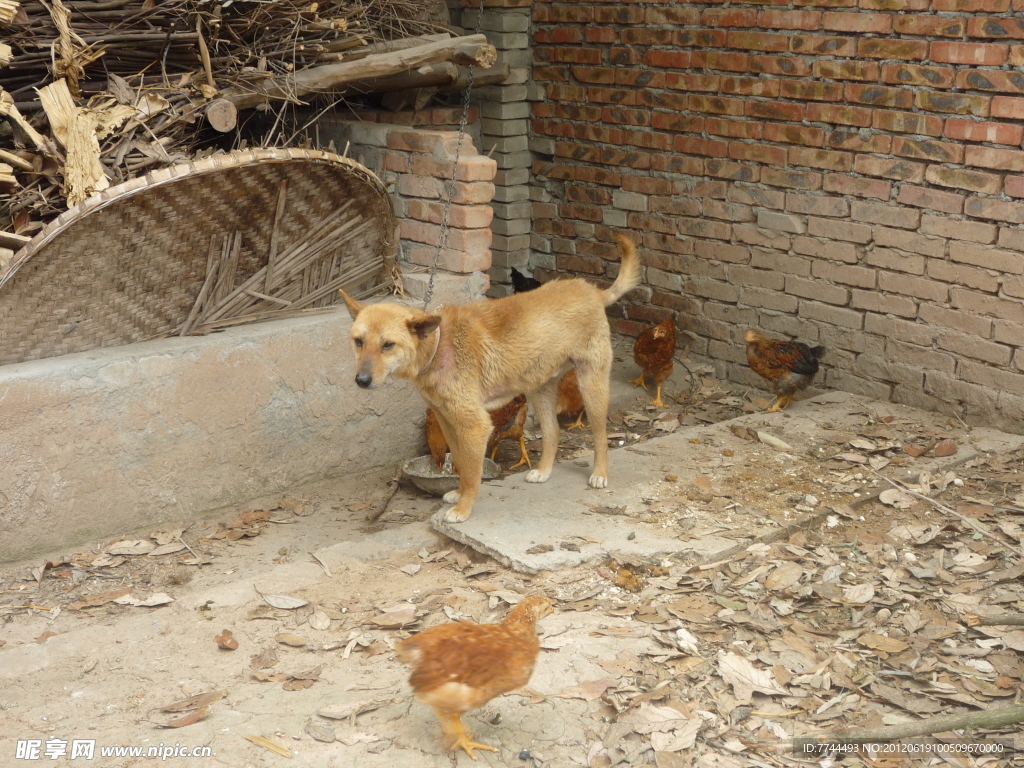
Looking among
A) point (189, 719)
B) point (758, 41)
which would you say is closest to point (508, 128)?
point (758, 41)

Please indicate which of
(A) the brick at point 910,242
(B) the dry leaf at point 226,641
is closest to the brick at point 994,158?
(A) the brick at point 910,242

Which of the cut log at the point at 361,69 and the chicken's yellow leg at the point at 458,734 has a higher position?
the cut log at the point at 361,69

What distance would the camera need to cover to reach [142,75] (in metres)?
4.82

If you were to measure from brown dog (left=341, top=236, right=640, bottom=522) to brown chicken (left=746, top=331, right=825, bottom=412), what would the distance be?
134 centimetres

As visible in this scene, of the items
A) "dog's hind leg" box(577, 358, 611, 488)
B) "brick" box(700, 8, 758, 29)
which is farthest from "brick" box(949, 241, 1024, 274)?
"dog's hind leg" box(577, 358, 611, 488)

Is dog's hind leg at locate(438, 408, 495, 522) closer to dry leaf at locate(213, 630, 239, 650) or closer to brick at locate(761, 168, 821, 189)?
dry leaf at locate(213, 630, 239, 650)

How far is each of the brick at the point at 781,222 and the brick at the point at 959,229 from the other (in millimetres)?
773

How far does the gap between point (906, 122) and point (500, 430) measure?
8.95ft

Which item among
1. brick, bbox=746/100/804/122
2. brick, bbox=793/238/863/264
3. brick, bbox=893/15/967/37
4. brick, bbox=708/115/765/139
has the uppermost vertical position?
brick, bbox=893/15/967/37

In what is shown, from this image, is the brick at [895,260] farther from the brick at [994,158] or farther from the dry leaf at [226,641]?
the dry leaf at [226,641]

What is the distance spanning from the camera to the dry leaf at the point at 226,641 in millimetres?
3781

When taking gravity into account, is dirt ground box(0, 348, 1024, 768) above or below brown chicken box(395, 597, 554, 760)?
below

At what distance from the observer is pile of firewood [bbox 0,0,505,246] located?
445 centimetres

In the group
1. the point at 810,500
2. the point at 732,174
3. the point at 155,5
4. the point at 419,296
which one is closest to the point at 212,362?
the point at 419,296
